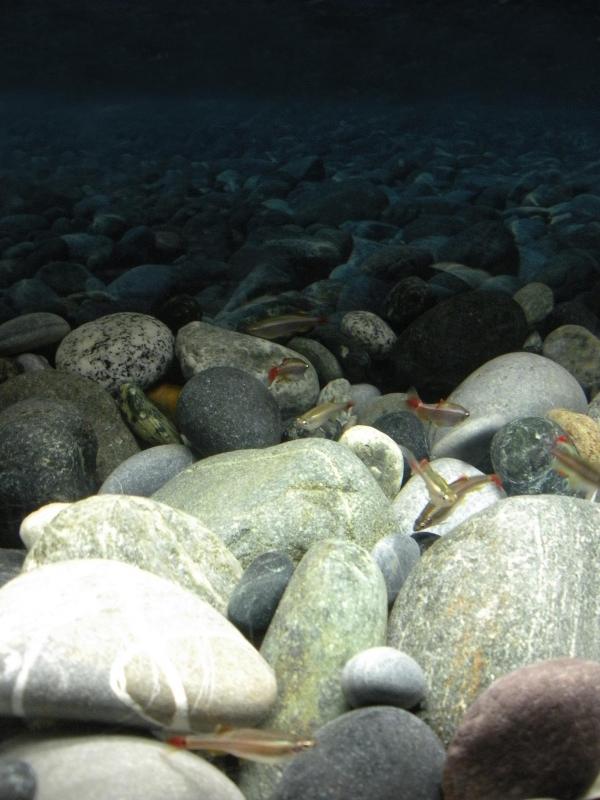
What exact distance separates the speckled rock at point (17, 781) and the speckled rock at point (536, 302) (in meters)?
6.03

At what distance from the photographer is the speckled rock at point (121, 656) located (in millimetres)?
2045

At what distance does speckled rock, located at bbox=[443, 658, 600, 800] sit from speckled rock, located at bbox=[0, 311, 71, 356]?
5153mm

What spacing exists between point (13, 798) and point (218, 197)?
334 inches

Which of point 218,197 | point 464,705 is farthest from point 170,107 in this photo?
point 464,705

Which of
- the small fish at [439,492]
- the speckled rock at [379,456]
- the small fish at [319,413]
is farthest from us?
the small fish at [319,413]

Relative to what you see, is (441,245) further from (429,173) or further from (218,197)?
(429,173)

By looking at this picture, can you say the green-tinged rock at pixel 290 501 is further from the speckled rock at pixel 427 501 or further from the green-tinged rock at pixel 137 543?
the green-tinged rock at pixel 137 543

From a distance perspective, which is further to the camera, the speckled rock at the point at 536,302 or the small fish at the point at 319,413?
the speckled rock at the point at 536,302

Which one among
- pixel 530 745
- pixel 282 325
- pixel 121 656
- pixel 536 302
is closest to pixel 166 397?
pixel 282 325

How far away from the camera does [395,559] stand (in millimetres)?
3193

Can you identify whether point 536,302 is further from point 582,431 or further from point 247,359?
point 247,359

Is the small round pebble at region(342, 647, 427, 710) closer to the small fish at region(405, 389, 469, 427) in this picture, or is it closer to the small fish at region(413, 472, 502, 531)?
the small fish at region(413, 472, 502, 531)

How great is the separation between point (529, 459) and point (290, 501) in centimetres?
158

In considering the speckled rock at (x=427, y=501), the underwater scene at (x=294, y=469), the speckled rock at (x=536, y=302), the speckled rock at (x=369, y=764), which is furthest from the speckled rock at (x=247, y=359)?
the speckled rock at (x=369, y=764)
